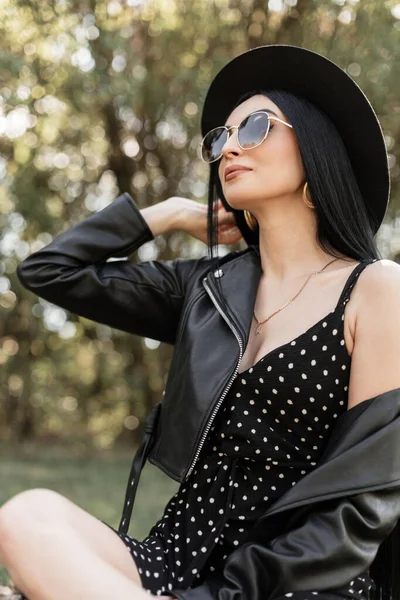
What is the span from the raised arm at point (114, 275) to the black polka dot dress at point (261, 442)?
0.71 meters

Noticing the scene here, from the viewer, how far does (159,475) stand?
9.36 meters

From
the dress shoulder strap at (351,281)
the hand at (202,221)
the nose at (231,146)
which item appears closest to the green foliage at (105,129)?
the hand at (202,221)

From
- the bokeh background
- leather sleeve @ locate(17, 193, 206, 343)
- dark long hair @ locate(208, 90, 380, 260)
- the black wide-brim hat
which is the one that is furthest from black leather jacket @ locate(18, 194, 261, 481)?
the bokeh background

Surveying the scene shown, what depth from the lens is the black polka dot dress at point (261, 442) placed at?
7.23ft

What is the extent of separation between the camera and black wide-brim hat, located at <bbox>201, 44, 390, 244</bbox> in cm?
258

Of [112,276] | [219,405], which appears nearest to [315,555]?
[219,405]

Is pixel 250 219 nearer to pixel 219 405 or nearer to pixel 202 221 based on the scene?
pixel 202 221

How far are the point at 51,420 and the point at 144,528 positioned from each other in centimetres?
758

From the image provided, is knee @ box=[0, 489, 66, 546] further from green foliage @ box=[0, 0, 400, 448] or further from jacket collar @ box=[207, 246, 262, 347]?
green foliage @ box=[0, 0, 400, 448]

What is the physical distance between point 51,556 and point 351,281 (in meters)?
1.16

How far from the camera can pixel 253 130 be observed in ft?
8.38

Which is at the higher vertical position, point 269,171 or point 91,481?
point 269,171

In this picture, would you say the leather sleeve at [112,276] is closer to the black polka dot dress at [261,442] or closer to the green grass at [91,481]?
the black polka dot dress at [261,442]

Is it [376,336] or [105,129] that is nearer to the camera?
[376,336]
